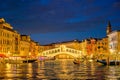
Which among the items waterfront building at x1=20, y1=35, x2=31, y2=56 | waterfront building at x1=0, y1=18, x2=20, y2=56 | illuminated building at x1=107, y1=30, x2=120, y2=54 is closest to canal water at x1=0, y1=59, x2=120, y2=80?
waterfront building at x1=0, y1=18, x2=20, y2=56

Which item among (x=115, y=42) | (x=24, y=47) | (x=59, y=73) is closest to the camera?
(x=59, y=73)

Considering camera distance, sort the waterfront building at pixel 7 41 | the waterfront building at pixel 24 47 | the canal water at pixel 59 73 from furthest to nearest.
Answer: the waterfront building at pixel 24 47
the waterfront building at pixel 7 41
the canal water at pixel 59 73

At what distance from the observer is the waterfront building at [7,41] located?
12686cm

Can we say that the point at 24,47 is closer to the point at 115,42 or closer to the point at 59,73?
the point at 115,42

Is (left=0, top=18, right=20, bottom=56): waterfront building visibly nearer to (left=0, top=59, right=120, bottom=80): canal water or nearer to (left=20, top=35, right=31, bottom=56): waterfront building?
(left=20, top=35, right=31, bottom=56): waterfront building

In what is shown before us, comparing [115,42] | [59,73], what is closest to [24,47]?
[115,42]

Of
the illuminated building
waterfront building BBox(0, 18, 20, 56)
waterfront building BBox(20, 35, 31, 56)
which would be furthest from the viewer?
waterfront building BBox(20, 35, 31, 56)

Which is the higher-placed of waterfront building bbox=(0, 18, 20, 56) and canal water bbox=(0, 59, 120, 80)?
waterfront building bbox=(0, 18, 20, 56)

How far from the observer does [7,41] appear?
134m

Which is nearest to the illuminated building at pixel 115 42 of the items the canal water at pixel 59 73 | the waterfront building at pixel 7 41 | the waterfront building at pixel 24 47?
the waterfront building at pixel 7 41

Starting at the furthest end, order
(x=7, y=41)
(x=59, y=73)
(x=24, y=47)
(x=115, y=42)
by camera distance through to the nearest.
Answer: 1. (x=24, y=47)
2. (x=115, y=42)
3. (x=7, y=41)
4. (x=59, y=73)

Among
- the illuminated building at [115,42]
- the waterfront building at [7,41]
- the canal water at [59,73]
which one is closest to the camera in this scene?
the canal water at [59,73]

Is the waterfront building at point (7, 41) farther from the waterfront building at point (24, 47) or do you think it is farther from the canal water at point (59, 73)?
the canal water at point (59, 73)

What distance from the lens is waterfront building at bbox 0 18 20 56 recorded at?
127 meters
